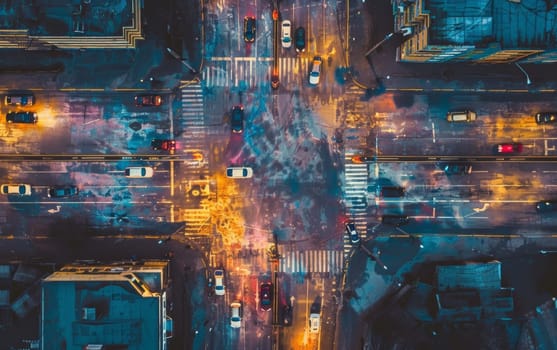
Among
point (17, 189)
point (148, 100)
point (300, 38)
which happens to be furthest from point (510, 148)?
point (17, 189)

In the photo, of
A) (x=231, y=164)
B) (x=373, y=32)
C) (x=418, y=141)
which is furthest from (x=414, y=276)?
(x=373, y=32)

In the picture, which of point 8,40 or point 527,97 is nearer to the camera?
point 8,40

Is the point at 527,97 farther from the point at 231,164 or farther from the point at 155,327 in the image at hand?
the point at 155,327

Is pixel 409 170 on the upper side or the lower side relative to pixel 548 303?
upper

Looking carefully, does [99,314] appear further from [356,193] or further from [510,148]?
[510,148]

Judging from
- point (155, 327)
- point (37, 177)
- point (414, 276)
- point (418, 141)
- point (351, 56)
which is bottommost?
point (155, 327)

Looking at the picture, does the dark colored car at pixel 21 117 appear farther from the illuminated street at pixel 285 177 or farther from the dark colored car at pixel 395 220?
the dark colored car at pixel 395 220
